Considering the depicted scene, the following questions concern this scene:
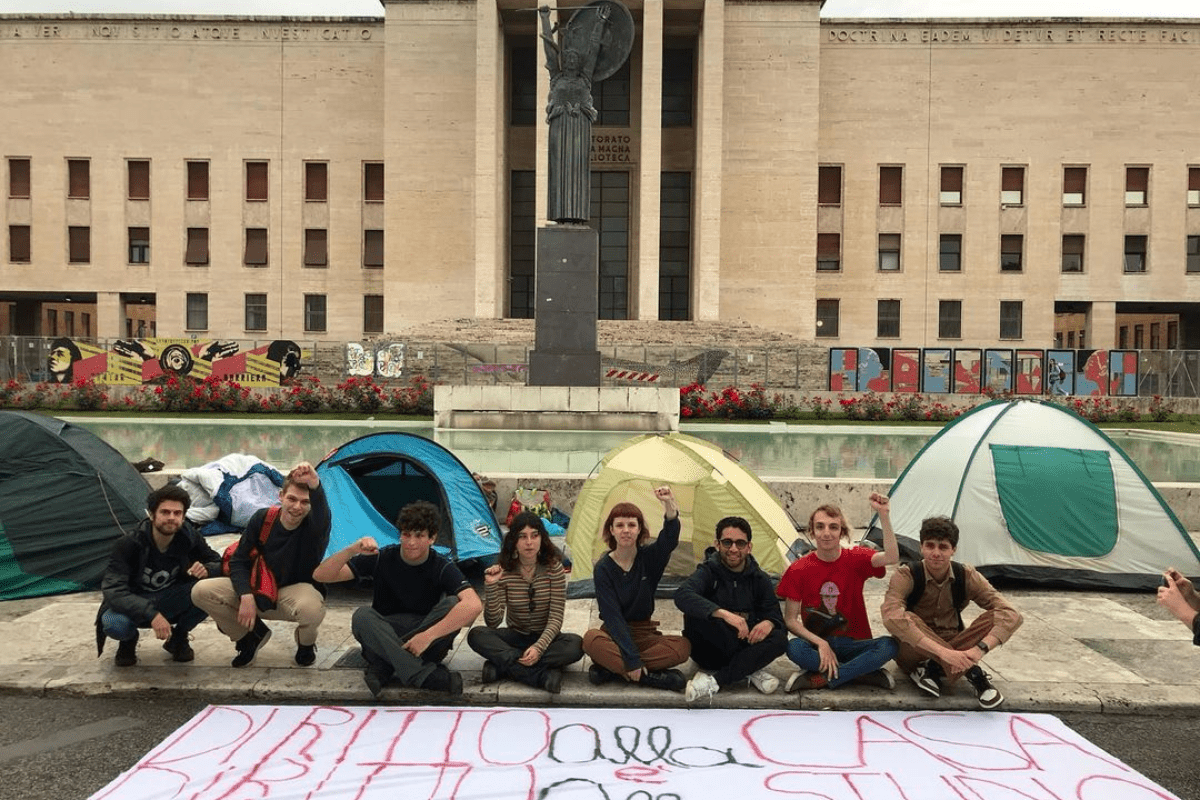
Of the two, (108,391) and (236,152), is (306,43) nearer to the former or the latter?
(236,152)

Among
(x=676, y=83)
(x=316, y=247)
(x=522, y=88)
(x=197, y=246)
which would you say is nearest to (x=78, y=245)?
(x=197, y=246)

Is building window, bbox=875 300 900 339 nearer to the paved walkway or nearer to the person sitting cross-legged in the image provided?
the paved walkway

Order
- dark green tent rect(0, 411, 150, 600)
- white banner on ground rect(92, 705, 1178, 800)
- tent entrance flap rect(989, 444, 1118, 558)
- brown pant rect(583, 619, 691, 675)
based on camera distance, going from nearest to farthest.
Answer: white banner on ground rect(92, 705, 1178, 800) < brown pant rect(583, 619, 691, 675) < dark green tent rect(0, 411, 150, 600) < tent entrance flap rect(989, 444, 1118, 558)

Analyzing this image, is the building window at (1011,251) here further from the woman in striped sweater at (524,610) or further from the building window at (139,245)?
the woman in striped sweater at (524,610)

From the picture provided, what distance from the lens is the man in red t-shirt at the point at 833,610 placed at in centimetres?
606

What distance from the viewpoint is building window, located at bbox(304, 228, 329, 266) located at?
47.2 m

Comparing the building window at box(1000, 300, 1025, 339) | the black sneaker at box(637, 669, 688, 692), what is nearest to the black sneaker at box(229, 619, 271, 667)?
the black sneaker at box(637, 669, 688, 692)

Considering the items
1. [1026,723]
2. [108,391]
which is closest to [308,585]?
[1026,723]

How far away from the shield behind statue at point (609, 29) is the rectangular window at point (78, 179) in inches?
1363

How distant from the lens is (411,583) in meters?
6.22

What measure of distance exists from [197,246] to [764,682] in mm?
47060

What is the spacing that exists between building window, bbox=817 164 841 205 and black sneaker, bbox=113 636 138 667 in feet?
145

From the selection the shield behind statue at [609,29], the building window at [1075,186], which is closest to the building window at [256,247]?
the shield behind statue at [609,29]

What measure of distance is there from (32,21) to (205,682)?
2031 inches
